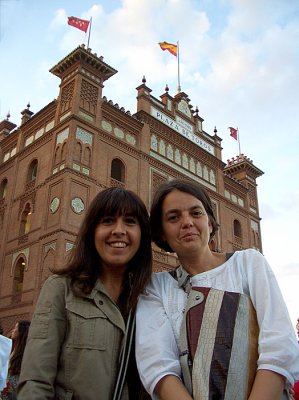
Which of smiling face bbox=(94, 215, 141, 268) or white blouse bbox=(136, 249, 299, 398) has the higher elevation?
smiling face bbox=(94, 215, 141, 268)

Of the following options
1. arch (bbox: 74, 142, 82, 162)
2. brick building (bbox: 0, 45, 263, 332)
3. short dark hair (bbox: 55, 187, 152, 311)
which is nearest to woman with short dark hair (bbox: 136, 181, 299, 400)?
short dark hair (bbox: 55, 187, 152, 311)

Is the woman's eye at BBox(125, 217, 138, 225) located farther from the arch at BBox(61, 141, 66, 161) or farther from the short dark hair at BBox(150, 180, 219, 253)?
the arch at BBox(61, 141, 66, 161)

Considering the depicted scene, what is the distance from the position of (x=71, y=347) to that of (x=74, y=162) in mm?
12369

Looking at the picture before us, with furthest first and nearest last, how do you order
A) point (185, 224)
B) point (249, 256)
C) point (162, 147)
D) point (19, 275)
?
point (162, 147), point (19, 275), point (185, 224), point (249, 256)

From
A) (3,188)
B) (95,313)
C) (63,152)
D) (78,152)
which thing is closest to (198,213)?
(95,313)

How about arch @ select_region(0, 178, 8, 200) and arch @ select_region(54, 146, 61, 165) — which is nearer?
arch @ select_region(54, 146, 61, 165)

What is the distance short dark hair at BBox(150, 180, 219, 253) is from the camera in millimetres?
2049

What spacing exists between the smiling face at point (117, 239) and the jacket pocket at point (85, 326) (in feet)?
0.88

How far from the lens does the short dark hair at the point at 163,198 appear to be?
205 cm

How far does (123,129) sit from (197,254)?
14651 millimetres

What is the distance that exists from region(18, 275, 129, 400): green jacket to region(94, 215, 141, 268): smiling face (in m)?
0.19

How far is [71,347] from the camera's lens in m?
1.71

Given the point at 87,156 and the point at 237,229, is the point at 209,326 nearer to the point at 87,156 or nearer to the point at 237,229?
the point at 87,156

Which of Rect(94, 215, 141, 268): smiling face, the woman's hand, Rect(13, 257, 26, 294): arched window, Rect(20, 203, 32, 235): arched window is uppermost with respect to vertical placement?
Rect(20, 203, 32, 235): arched window
